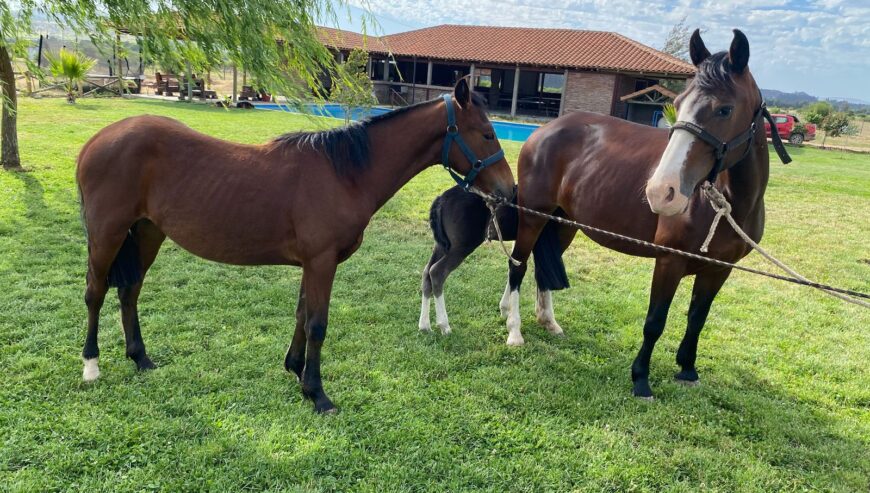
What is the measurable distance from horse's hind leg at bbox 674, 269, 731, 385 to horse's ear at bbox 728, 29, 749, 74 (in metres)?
1.37

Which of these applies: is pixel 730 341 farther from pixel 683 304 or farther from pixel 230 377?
pixel 230 377

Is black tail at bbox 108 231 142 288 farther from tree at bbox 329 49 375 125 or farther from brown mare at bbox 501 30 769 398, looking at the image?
tree at bbox 329 49 375 125

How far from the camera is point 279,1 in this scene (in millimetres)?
4746

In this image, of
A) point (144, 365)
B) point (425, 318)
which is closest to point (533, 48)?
point (425, 318)

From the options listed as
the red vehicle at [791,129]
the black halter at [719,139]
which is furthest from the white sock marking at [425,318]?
the red vehicle at [791,129]

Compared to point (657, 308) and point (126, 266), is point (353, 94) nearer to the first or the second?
point (126, 266)

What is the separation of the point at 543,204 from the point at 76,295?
13.4ft

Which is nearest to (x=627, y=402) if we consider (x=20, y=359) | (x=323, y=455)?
(x=323, y=455)

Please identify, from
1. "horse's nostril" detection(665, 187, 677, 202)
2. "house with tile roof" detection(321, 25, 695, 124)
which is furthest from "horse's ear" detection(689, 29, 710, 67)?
"house with tile roof" detection(321, 25, 695, 124)

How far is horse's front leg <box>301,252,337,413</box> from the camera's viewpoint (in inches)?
117

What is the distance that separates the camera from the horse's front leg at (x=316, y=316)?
2971 mm

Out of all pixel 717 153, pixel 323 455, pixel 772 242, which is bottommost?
pixel 323 455

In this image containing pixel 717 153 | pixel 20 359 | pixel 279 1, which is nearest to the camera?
pixel 717 153

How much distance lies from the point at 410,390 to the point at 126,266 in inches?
78.7
